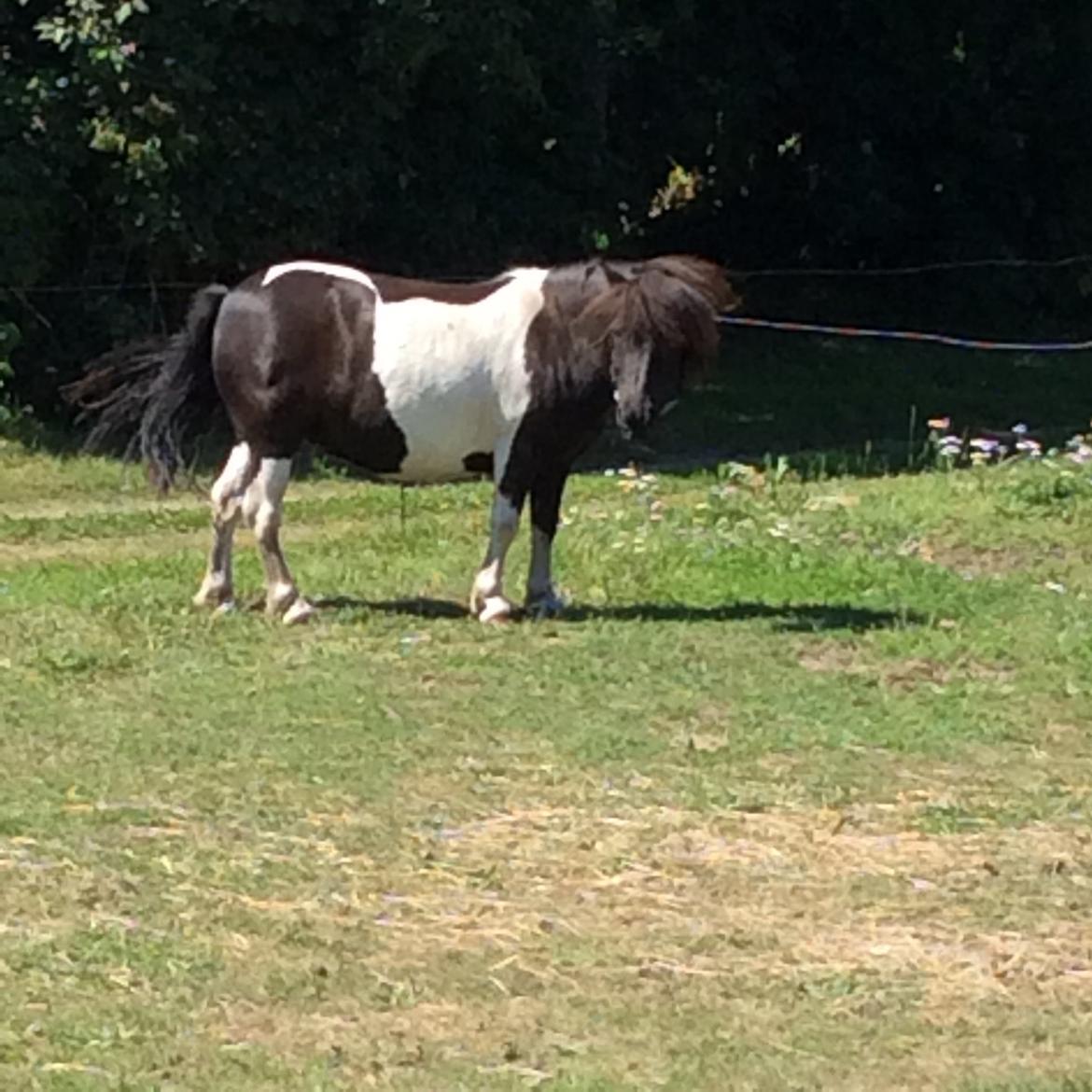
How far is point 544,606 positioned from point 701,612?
680 millimetres

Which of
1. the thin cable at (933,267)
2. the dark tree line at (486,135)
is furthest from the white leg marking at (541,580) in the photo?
the thin cable at (933,267)

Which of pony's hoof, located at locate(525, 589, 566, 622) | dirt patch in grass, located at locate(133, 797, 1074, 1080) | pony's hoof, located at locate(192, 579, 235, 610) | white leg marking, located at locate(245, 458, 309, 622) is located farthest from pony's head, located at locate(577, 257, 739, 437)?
dirt patch in grass, located at locate(133, 797, 1074, 1080)

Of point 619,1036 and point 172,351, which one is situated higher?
point 172,351

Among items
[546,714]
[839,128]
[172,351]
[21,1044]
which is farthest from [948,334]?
[21,1044]

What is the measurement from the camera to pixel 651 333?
10.0m

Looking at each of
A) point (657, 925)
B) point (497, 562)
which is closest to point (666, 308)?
point (497, 562)

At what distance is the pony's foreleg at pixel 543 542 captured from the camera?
1046cm

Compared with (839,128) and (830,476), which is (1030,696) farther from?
(839,128)

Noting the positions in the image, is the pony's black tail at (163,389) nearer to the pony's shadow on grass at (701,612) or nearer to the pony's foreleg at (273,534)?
the pony's foreleg at (273,534)

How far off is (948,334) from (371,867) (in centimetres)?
1959

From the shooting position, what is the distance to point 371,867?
6.83 meters

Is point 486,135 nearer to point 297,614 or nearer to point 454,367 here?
point 454,367

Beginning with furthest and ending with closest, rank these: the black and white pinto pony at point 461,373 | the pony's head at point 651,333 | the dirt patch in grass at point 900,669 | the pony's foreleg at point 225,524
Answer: the pony's foreleg at point 225,524
the black and white pinto pony at point 461,373
the pony's head at point 651,333
the dirt patch in grass at point 900,669

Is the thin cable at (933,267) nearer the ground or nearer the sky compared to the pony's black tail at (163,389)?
nearer the sky
